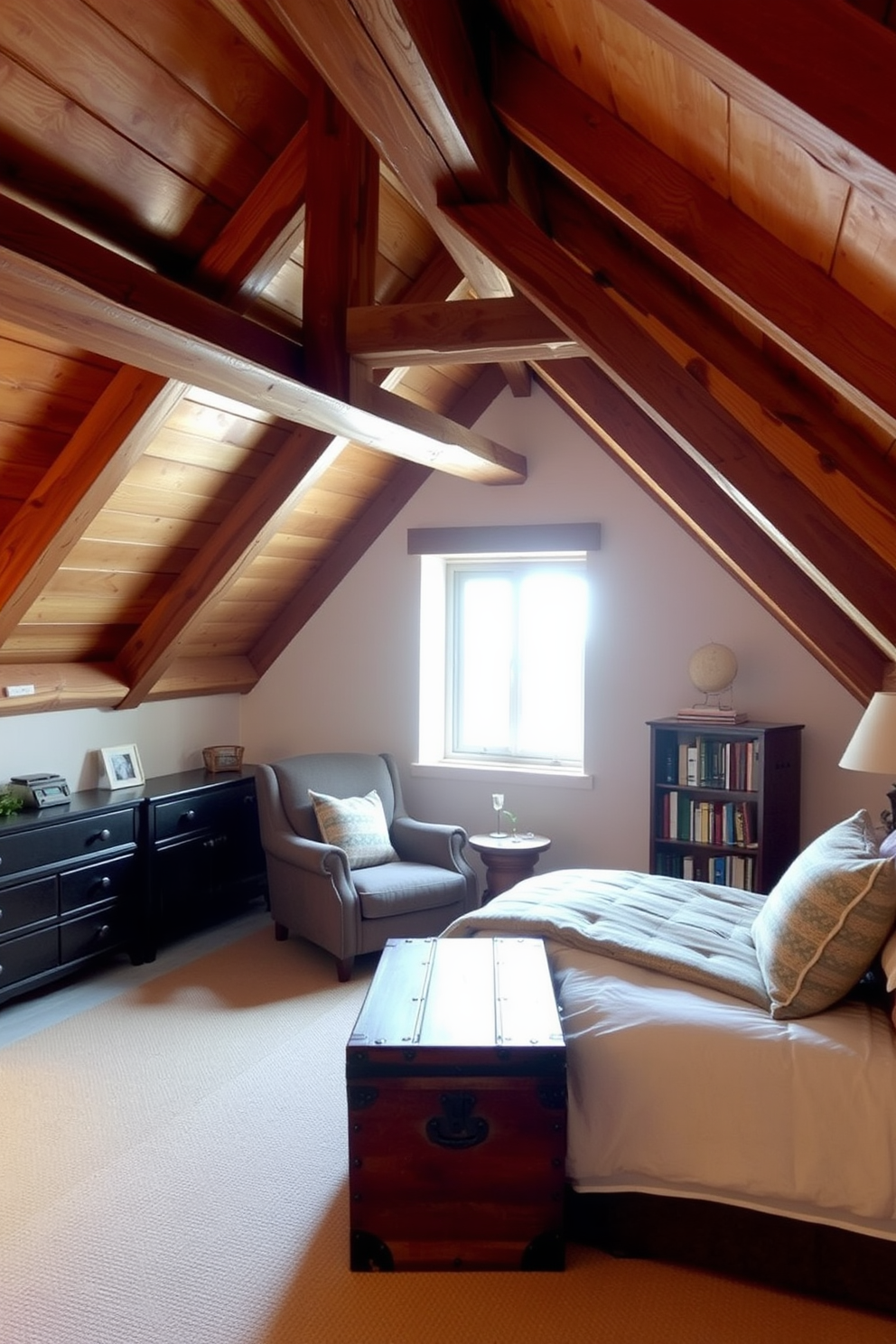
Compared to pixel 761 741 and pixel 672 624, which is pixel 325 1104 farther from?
pixel 672 624

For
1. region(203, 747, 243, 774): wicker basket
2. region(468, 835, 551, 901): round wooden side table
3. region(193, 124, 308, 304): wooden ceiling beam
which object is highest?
region(193, 124, 308, 304): wooden ceiling beam

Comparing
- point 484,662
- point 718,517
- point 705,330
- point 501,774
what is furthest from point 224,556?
point 705,330

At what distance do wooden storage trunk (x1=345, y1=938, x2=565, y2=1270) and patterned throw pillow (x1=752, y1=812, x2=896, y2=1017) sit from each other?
61 cm

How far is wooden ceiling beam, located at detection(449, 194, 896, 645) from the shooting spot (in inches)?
97.9

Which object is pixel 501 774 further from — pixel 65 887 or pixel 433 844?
pixel 65 887

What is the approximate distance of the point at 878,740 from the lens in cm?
298

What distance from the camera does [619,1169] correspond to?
94.8 inches

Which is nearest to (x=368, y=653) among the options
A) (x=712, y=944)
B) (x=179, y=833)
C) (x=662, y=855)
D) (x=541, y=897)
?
(x=179, y=833)

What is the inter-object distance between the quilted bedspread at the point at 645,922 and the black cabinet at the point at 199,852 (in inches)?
72.9

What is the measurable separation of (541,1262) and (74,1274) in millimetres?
1134

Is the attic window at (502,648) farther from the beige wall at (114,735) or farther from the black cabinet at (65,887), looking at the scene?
the black cabinet at (65,887)

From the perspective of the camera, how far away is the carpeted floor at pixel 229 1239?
2225 millimetres

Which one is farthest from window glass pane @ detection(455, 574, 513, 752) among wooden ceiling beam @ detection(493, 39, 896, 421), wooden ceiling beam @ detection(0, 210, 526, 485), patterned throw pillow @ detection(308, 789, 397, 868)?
wooden ceiling beam @ detection(493, 39, 896, 421)

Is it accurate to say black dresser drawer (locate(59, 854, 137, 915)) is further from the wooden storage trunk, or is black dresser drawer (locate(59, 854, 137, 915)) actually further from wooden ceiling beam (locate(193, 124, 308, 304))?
wooden ceiling beam (locate(193, 124, 308, 304))
